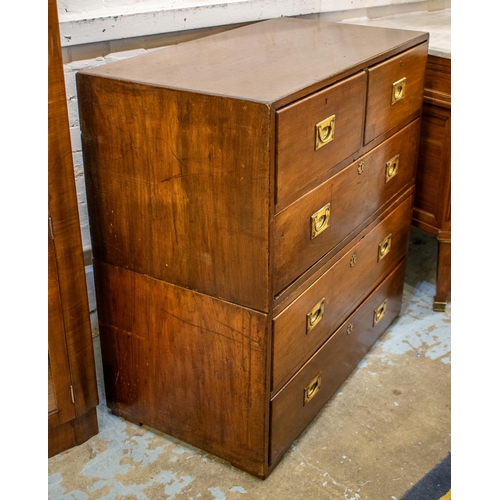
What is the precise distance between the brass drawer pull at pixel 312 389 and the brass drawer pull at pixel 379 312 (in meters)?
0.43

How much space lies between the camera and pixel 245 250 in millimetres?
1476

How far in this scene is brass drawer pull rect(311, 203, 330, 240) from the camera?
63.5 inches

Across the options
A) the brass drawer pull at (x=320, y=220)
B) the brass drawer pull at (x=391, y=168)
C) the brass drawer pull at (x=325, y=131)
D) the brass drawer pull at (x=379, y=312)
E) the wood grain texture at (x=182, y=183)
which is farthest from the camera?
the brass drawer pull at (x=379, y=312)

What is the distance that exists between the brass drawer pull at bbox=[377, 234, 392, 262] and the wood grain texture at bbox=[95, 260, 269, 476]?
0.73 metres

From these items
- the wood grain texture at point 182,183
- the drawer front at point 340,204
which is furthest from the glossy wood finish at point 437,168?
the wood grain texture at point 182,183

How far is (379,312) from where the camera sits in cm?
228

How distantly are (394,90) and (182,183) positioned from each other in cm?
75

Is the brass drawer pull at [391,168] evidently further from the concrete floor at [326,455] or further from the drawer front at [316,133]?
the concrete floor at [326,455]

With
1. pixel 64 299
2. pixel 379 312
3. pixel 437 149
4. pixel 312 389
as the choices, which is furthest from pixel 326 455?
pixel 437 149

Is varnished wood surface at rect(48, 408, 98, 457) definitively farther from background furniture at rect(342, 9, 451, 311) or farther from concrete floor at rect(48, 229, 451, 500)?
background furniture at rect(342, 9, 451, 311)

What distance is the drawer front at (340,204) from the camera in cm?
153

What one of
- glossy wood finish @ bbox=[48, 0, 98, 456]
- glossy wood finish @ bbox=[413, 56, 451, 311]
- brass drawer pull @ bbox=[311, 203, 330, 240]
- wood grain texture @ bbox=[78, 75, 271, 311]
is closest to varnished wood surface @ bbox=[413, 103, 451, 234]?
glossy wood finish @ bbox=[413, 56, 451, 311]

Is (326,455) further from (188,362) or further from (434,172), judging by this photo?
(434,172)
